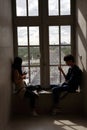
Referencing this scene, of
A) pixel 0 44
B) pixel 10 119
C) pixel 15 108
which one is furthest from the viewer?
pixel 15 108

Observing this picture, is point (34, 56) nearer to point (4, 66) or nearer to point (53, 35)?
point (53, 35)

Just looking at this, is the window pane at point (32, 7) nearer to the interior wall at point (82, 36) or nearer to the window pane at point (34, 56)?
the window pane at point (34, 56)

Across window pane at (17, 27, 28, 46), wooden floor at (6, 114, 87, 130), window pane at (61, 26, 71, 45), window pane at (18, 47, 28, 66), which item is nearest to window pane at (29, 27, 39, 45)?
window pane at (17, 27, 28, 46)

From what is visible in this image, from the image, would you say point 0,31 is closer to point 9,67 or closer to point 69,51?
point 9,67

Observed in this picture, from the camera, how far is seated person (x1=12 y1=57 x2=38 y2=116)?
521 cm

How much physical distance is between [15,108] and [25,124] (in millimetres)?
776

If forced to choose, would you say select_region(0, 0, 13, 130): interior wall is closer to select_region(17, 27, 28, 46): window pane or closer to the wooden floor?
the wooden floor

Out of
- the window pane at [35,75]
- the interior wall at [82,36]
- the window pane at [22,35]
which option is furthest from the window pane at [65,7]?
the window pane at [35,75]

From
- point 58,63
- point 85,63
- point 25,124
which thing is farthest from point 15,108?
point 85,63

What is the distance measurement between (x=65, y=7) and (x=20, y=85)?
6.21 feet

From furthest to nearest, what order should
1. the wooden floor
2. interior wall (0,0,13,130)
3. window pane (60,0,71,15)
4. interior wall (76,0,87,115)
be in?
window pane (60,0,71,15)
interior wall (76,0,87,115)
the wooden floor
interior wall (0,0,13,130)

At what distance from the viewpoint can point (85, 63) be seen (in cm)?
508

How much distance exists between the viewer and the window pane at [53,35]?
18.5 feet

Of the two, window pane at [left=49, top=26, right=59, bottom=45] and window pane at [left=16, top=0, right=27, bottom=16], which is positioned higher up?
window pane at [left=16, top=0, right=27, bottom=16]
